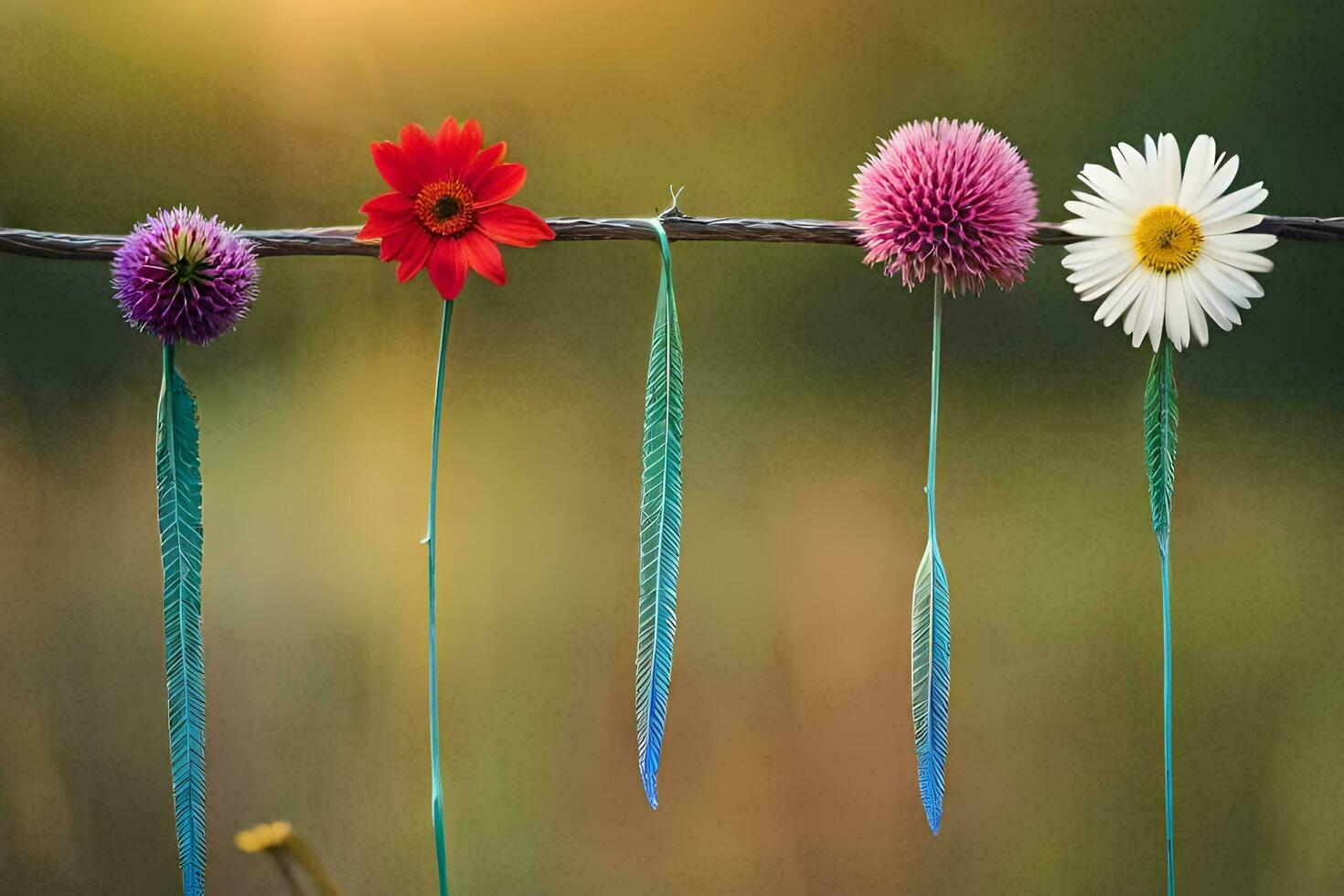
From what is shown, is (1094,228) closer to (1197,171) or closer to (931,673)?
(1197,171)

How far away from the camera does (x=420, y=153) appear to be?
79 centimetres

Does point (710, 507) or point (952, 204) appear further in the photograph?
point (710, 507)

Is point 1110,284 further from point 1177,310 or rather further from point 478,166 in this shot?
point 478,166

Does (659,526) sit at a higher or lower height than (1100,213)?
lower

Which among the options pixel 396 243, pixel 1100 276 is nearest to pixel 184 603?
pixel 396 243

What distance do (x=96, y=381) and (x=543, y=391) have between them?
0.37 m

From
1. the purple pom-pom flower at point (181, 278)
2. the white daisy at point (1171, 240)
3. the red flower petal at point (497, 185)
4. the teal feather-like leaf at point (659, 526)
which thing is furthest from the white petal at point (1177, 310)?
the purple pom-pom flower at point (181, 278)

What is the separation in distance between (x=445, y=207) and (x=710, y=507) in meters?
0.32

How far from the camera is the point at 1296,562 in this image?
0.89 meters

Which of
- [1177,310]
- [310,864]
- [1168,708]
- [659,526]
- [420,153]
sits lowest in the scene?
[310,864]

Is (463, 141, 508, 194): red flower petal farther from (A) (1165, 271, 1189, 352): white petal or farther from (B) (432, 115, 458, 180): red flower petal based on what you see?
(A) (1165, 271, 1189, 352): white petal

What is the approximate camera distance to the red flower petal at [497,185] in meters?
0.80

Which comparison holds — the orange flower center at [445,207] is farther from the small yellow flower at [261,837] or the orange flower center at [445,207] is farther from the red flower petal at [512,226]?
the small yellow flower at [261,837]

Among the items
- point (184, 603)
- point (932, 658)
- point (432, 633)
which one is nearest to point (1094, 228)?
point (932, 658)
